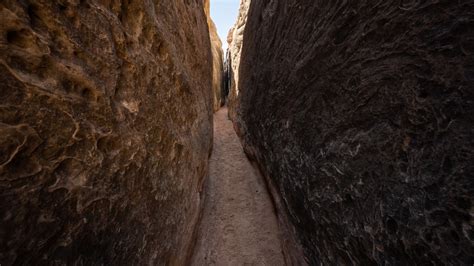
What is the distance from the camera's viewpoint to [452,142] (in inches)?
57.6

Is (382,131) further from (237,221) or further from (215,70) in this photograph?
(215,70)

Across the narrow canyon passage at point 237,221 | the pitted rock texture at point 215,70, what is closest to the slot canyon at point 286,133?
the narrow canyon passage at point 237,221

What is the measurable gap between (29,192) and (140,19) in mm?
2316

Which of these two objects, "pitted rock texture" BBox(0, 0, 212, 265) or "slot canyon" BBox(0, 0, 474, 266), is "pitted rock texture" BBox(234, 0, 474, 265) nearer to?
"slot canyon" BBox(0, 0, 474, 266)

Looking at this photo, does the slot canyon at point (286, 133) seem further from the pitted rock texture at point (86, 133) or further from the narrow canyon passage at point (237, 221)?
the narrow canyon passage at point (237, 221)

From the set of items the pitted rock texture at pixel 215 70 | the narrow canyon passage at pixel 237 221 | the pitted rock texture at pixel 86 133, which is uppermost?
the pitted rock texture at pixel 215 70

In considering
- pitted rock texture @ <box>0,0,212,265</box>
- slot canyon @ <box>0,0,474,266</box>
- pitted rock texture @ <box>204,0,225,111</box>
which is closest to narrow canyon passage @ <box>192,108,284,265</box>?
slot canyon @ <box>0,0,474,266</box>

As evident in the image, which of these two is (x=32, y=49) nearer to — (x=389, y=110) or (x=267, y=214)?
(x=389, y=110)

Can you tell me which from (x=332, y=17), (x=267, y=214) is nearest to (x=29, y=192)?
(x=332, y=17)

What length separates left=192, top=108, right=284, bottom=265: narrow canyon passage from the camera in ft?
14.0

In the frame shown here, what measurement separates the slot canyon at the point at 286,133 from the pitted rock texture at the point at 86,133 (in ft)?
0.04

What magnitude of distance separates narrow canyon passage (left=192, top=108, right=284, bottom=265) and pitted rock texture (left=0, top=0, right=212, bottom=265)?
1.65 m

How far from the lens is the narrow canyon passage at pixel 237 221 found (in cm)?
427

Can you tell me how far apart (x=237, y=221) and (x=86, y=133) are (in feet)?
14.6
